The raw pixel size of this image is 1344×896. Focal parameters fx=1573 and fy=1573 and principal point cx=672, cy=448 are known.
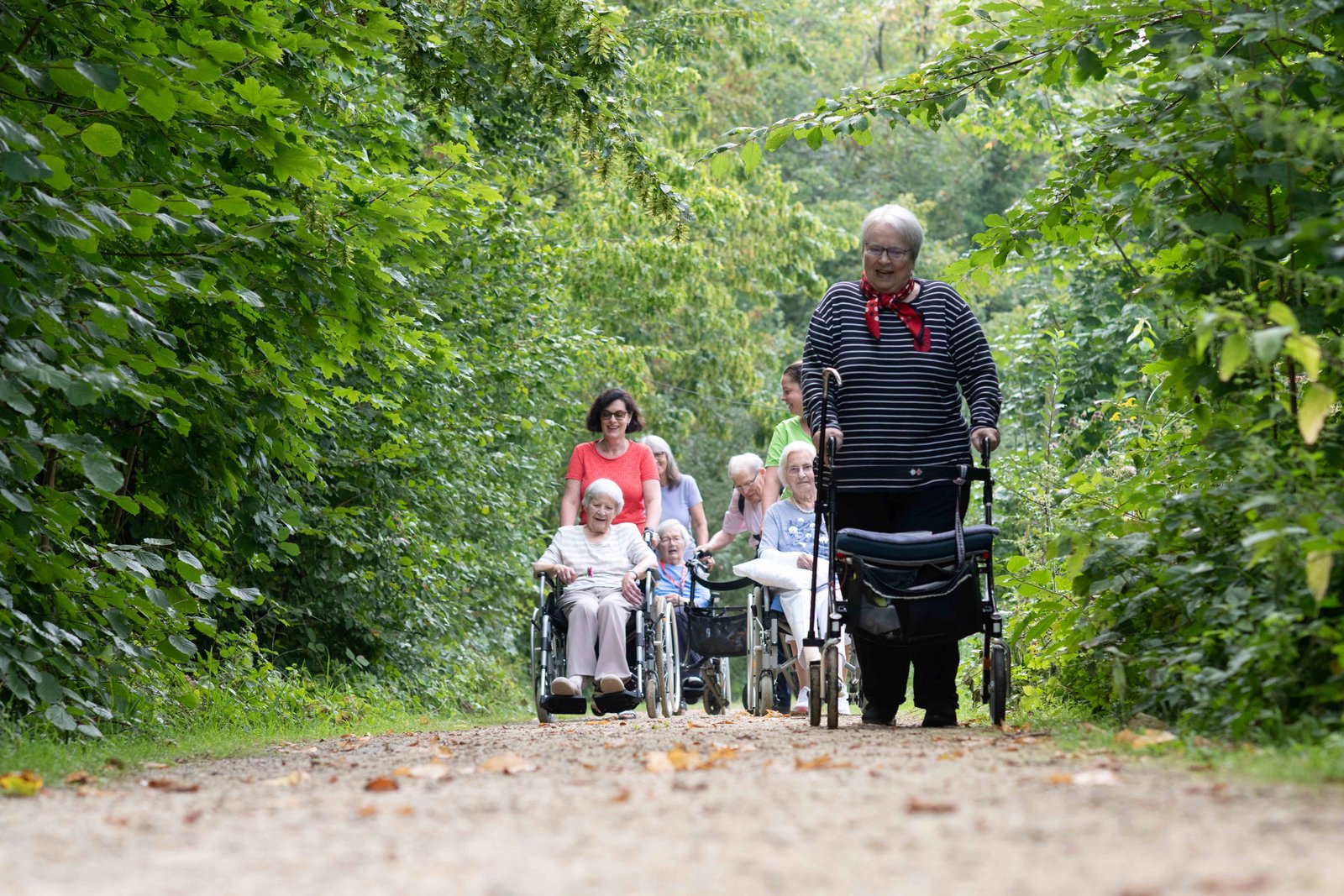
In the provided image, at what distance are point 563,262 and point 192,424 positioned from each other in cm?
1053

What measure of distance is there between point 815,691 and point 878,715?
1.23 feet

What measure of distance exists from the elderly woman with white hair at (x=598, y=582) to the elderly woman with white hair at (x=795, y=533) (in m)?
0.78

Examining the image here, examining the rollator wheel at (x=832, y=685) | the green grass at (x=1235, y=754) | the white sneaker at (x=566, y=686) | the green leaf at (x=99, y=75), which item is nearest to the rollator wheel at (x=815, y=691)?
the rollator wheel at (x=832, y=685)

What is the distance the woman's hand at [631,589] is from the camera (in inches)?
364

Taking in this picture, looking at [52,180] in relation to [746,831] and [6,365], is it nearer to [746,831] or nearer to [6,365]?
[6,365]

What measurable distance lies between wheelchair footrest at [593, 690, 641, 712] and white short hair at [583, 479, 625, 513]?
1.12 m

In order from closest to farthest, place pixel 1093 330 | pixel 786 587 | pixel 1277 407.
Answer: pixel 1277 407 → pixel 786 587 → pixel 1093 330

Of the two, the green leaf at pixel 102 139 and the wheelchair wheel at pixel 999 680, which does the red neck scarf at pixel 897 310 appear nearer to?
the wheelchair wheel at pixel 999 680

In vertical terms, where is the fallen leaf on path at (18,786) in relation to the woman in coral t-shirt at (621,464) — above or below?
below

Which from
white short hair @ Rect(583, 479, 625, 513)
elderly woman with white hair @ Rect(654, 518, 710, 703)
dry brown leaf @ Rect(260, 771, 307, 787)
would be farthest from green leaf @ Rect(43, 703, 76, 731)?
elderly woman with white hair @ Rect(654, 518, 710, 703)

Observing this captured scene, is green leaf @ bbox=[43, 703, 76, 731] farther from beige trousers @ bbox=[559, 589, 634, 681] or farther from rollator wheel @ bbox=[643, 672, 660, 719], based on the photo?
rollator wheel @ bbox=[643, 672, 660, 719]

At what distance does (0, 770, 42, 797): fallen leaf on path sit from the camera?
440 centimetres

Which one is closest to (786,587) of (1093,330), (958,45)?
(958,45)

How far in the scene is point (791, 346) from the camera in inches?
1186
